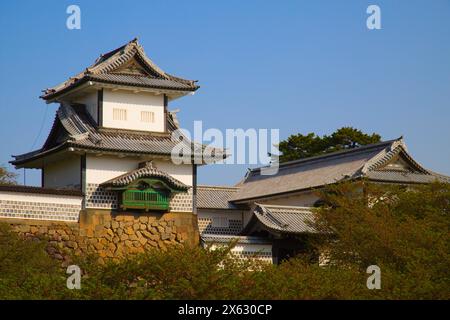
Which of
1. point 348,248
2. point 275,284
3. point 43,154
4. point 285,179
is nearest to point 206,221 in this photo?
point 285,179

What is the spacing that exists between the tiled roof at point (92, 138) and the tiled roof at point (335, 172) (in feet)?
24.6

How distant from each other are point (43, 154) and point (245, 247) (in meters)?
8.25

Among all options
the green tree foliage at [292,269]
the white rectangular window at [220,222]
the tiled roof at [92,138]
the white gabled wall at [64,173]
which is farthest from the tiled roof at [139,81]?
the white rectangular window at [220,222]

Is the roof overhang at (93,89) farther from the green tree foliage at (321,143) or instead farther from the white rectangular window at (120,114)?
the green tree foliage at (321,143)

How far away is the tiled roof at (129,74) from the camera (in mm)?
36281

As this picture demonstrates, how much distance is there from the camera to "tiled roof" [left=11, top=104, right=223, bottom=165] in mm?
34719

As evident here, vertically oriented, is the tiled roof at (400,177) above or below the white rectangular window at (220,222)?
above

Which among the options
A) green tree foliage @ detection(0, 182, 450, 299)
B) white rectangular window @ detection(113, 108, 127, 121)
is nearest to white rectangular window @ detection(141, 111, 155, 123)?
white rectangular window @ detection(113, 108, 127, 121)

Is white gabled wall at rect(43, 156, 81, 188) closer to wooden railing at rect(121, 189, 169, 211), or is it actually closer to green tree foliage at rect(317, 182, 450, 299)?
wooden railing at rect(121, 189, 169, 211)

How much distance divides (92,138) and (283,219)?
818cm

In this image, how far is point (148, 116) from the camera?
37.3 m

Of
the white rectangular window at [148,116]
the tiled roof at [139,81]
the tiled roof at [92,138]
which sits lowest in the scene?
the tiled roof at [92,138]

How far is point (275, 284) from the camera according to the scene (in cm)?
2003
